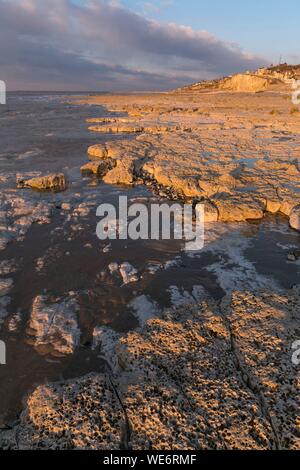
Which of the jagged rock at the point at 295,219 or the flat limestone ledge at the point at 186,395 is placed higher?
the jagged rock at the point at 295,219

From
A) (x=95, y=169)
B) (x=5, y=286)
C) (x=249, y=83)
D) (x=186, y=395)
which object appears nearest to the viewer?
(x=186, y=395)

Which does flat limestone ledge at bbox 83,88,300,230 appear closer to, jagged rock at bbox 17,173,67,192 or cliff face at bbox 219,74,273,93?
jagged rock at bbox 17,173,67,192

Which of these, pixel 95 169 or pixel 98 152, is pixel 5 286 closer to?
pixel 95 169

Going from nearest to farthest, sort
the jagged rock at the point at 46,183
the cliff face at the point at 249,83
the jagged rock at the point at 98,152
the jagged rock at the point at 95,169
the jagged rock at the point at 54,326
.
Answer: the jagged rock at the point at 54,326 → the jagged rock at the point at 46,183 → the jagged rock at the point at 95,169 → the jagged rock at the point at 98,152 → the cliff face at the point at 249,83

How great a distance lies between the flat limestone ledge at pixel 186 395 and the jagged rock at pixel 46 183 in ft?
31.9

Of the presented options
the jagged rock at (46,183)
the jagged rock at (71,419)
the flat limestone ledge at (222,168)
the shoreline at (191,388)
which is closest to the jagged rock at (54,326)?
the shoreline at (191,388)

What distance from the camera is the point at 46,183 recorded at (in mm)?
13516

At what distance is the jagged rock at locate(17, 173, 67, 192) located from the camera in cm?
1340

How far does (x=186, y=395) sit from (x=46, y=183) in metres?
11.4

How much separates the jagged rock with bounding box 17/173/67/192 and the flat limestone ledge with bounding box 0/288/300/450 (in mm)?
9729

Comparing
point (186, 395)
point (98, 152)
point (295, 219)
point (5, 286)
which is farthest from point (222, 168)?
point (186, 395)

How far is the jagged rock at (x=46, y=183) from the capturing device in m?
13.4

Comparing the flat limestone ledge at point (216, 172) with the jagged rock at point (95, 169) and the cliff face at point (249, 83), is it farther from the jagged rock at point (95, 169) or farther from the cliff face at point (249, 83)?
the cliff face at point (249, 83)

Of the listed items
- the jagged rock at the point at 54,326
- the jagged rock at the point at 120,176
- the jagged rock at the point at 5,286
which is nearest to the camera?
the jagged rock at the point at 54,326
